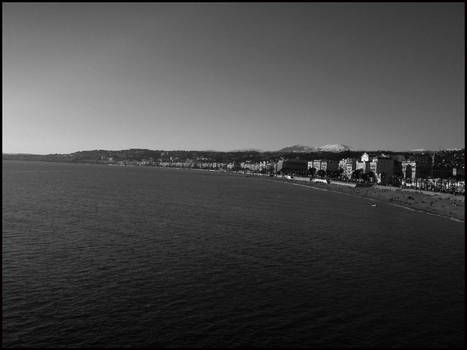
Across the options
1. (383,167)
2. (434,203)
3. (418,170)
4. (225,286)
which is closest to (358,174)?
(383,167)

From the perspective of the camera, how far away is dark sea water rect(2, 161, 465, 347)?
17.2 m

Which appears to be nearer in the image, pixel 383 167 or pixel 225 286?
pixel 225 286

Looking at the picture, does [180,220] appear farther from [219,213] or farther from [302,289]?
[302,289]

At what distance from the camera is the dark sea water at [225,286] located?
56.5ft

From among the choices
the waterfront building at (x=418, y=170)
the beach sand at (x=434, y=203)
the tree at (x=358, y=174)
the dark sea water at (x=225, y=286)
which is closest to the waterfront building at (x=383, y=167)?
the tree at (x=358, y=174)

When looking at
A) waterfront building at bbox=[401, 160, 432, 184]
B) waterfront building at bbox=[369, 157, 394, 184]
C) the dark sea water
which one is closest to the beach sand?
the dark sea water

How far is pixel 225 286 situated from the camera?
23141 millimetres

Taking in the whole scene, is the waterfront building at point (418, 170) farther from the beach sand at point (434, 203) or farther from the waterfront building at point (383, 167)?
the beach sand at point (434, 203)

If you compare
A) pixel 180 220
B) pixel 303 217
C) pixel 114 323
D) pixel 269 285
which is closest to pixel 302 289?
pixel 269 285

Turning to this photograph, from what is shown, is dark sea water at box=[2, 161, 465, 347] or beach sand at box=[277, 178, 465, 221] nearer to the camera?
dark sea water at box=[2, 161, 465, 347]

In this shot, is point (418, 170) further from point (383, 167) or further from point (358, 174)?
point (358, 174)

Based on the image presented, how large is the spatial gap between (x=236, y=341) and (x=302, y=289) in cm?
743

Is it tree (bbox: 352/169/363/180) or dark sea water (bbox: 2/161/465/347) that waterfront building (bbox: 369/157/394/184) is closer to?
tree (bbox: 352/169/363/180)

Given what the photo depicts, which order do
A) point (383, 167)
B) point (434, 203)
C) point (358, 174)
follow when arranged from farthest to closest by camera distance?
point (358, 174)
point (383, 167)
point (434, 203)
